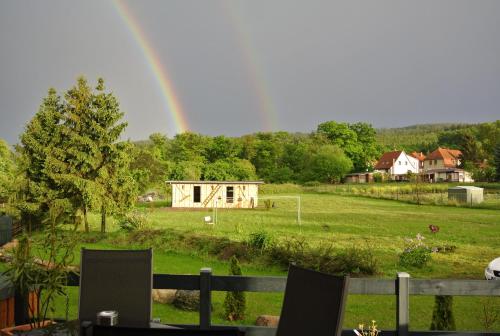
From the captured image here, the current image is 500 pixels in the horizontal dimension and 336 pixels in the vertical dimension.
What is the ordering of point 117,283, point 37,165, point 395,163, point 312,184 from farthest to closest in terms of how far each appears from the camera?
point 395,163 < point 312,184 < point 37,165 < point 117,283

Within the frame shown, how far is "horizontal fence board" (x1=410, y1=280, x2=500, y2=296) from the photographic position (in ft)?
15.0

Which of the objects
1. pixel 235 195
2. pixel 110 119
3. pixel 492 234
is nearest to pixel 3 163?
pixel 235 195

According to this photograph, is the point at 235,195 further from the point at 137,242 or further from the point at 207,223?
the point at 137,242

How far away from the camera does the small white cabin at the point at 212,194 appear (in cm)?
3553

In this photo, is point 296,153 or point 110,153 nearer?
point 110,153

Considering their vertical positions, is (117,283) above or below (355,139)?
below

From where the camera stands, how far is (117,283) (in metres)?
3.94

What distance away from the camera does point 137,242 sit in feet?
56.1

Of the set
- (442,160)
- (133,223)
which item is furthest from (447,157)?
(133,223)

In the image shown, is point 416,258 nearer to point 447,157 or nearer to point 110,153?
point 110,153

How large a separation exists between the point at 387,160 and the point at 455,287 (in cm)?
8634

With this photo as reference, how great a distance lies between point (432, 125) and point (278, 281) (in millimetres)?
155958

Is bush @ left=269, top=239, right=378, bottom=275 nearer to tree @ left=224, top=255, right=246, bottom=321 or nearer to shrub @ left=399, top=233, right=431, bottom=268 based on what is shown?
shrub @ left=399, top=233, right=431, bottom=268

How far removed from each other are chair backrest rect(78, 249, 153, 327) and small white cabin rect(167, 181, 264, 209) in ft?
103
